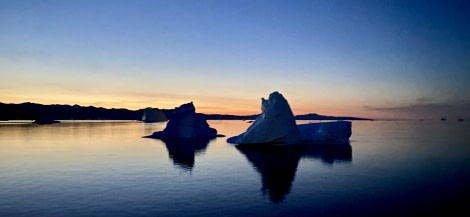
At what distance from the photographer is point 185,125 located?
45.9 m

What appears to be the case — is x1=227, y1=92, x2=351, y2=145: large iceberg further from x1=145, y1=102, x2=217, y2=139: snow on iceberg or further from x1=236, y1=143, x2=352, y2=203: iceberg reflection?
x1=145, y1=102, x2=217, y2=139: snow on iceberg

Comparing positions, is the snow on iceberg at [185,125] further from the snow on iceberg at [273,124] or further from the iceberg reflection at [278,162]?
the snow on iceberg at [273,124]

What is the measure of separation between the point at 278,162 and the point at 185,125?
22465mm

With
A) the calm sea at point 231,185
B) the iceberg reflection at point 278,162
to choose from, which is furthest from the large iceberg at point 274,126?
the calm sea at point 231,185

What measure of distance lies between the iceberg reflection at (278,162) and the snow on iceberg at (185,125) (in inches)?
392

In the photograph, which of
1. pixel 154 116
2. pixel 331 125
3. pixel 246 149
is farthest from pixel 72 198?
pixel 154 116

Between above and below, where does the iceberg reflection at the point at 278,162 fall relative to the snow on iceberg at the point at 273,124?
below

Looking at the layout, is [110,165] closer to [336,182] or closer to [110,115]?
[336,182]

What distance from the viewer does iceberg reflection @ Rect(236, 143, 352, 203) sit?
654 inches

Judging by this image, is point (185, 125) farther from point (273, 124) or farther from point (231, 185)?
point (231, 185)

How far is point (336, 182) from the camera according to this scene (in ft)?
59.7

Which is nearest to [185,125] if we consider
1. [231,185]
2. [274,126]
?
[274,126]

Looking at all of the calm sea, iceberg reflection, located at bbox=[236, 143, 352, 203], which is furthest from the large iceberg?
the calm sea

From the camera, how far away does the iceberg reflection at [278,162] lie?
16.6 meters
